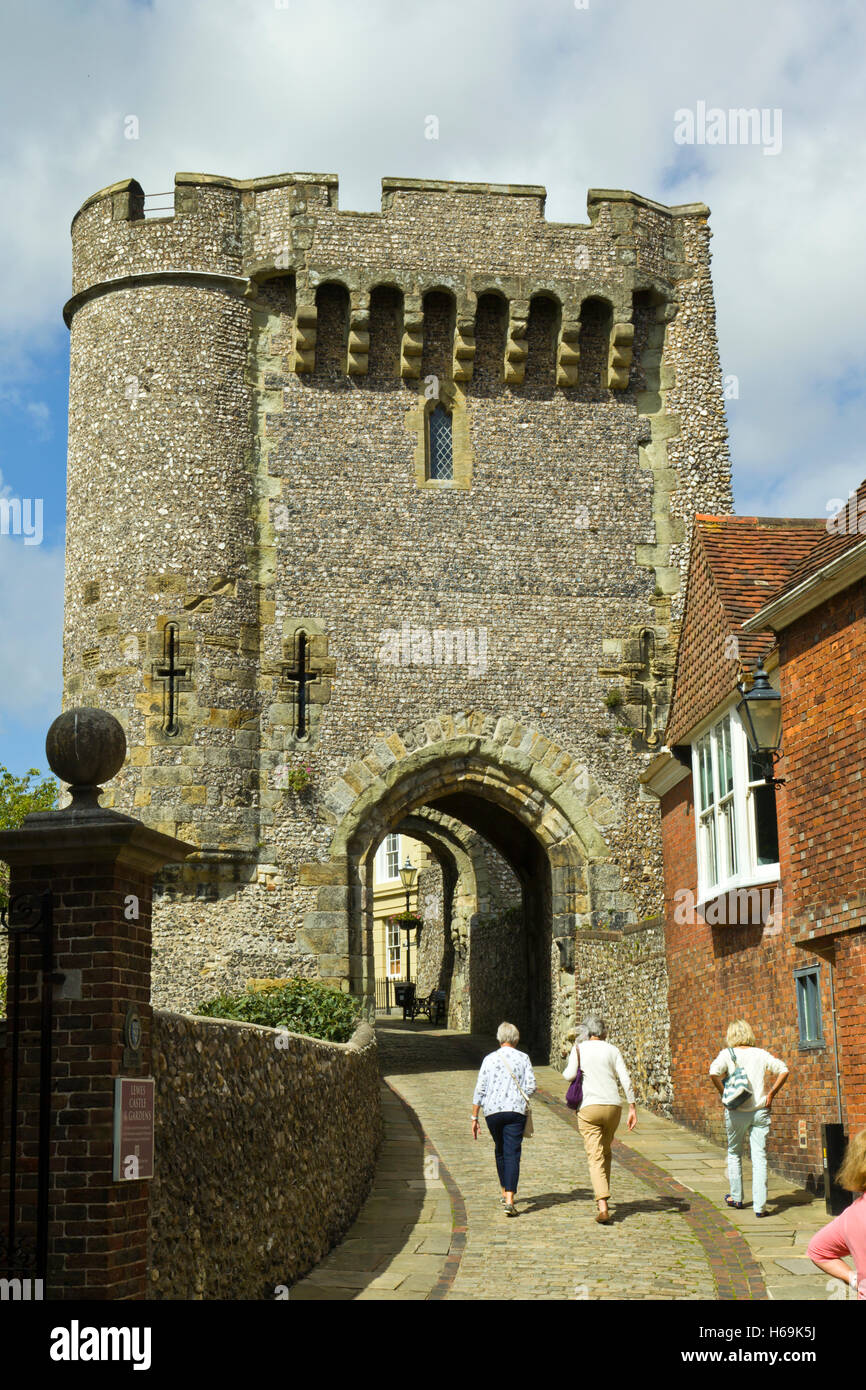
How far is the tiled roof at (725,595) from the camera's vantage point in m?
14.0

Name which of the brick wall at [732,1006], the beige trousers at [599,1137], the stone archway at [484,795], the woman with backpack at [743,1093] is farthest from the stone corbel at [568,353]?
the beige trousers at [599,1137]

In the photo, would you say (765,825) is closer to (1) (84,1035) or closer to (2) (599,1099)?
(2) (599,1099)

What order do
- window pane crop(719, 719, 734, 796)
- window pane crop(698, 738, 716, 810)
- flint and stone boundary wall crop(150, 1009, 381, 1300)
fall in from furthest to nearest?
1. window pane crop(698, 738, 716, 810)
2. window pane crop(719, 719, 734, 796)
3. flint and stone boundary wall crop(150, 1009, 381, 1300)

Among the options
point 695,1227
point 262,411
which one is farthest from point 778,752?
point 262,411

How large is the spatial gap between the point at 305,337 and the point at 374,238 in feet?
5.75

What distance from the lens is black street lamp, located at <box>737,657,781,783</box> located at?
1204 centimetres

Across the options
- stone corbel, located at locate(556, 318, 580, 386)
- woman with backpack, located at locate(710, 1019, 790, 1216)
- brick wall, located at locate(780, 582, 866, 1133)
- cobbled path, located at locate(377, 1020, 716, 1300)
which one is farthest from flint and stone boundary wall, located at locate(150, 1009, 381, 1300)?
stone corbel, located at locate(556, 318, 580, 386)

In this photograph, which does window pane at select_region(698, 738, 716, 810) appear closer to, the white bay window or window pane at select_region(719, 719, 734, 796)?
the white bay window

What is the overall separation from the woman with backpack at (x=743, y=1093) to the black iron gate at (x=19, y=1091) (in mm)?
6481

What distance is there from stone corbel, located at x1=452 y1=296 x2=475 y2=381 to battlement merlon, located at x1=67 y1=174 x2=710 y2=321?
31 centimetres

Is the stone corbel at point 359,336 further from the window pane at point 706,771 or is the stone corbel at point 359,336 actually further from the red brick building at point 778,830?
the window pane at point 706,771

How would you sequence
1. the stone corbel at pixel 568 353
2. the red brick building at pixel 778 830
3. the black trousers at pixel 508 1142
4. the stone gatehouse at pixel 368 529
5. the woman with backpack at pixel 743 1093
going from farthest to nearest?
the stone corbel at pixel 568 353 < the stone gatehouse at pixel 368 529 < the black trousers at pixel 508 1142 < the woman with backpack at pixel 743 1093 < the red brick building at pixel 778 830

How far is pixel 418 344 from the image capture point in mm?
21406

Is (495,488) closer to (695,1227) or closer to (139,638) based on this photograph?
(139,638)
